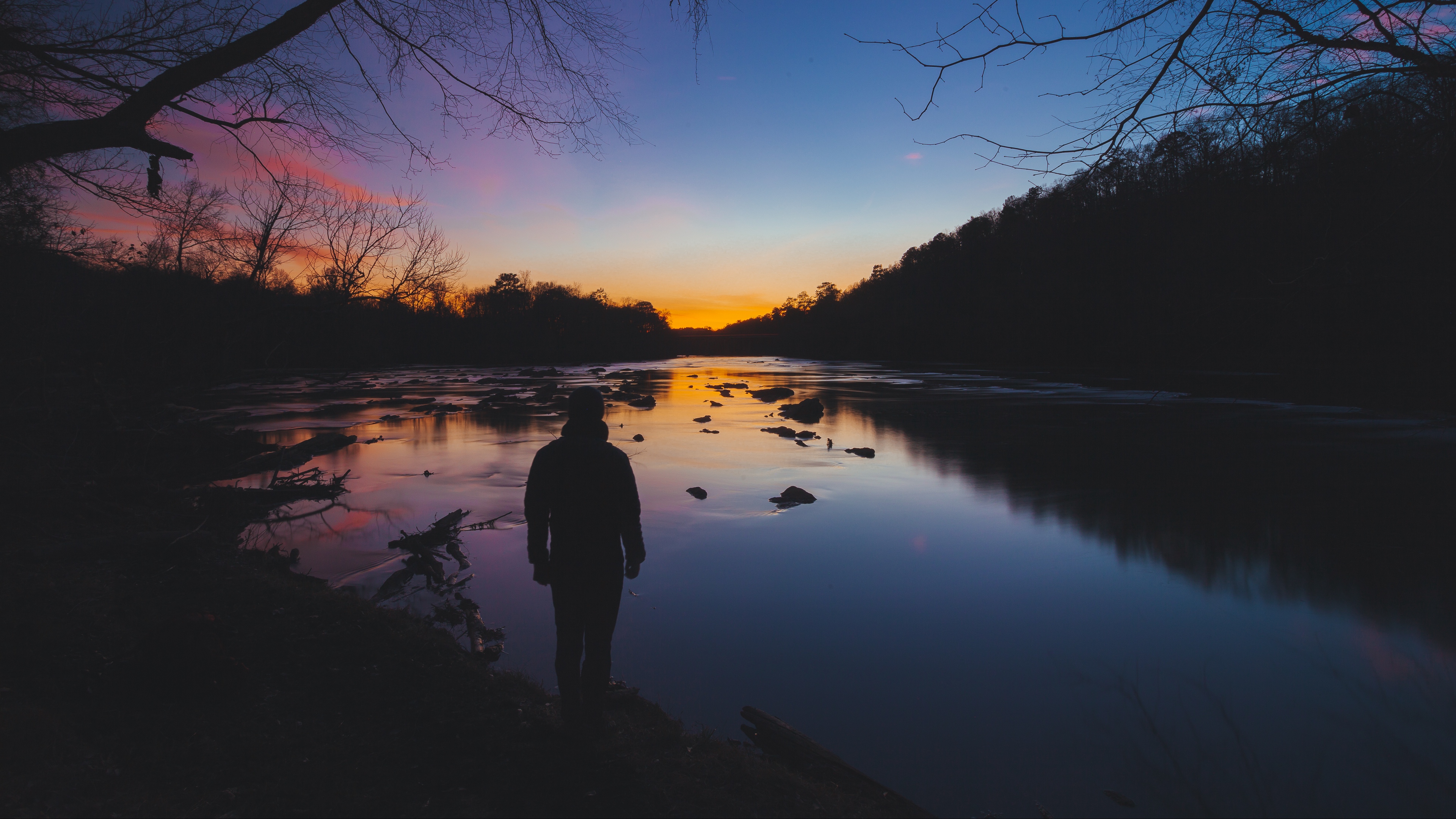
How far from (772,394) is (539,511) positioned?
33.1 m

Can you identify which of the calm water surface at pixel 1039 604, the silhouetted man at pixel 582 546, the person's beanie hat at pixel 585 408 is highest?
the person's beanie hat at pixel 585 408

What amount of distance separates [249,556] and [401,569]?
65.9 inches

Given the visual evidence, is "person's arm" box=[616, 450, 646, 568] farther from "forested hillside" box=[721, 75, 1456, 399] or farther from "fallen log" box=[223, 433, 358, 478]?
"fallen log" box=[223, 433, 358, 478]

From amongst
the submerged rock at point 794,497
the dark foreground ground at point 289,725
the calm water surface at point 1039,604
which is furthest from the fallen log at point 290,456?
the submerged rock at point 794,497

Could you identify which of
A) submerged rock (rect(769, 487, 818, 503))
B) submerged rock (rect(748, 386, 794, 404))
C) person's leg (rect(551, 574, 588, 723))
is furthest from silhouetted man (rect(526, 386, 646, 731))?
submerged rock (rect(748, 386, 794, 404))

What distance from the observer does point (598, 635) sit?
3.79m

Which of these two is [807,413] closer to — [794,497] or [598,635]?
[794,497]

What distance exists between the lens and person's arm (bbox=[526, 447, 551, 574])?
3.74 meters

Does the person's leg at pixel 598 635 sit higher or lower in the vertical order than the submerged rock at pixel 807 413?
higher

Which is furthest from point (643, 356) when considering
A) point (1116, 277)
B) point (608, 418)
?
point (608, 418)

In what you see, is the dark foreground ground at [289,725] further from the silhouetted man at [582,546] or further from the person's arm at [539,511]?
the person's arm at [539,511]

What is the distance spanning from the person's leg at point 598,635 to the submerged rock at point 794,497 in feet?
28.3

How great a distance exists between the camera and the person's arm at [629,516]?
3803 millimetres

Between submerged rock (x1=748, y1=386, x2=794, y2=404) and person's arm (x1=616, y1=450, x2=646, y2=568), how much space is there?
30.6 metres
